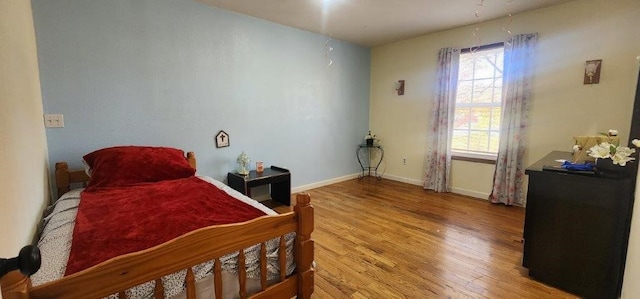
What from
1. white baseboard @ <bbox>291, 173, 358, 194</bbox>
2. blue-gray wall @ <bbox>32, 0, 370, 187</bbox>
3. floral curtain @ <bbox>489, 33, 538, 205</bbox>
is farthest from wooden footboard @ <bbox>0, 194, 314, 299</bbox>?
floral curtain @ <bbox>489, 33, 538, 205</bbox>

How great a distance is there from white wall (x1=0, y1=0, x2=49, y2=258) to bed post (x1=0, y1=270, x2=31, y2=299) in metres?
0.28

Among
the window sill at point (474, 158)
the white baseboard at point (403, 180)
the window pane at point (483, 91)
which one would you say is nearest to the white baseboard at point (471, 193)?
the window sill at point (474, 158)

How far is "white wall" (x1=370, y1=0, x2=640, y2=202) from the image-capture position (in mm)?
2754

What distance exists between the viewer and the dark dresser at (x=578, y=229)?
167cm

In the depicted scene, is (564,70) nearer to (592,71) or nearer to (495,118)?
(592,71)

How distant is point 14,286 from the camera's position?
2.38ft

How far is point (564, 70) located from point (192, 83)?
13.1ft

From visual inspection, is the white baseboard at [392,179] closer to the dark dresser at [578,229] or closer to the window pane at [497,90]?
the window pane at [497,90]

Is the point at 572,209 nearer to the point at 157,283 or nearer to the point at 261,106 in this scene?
the point at 157,283

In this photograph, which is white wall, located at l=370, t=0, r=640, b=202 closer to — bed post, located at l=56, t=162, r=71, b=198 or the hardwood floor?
the hardwood floor

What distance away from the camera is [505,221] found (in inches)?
119

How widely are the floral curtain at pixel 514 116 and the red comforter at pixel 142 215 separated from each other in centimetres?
322

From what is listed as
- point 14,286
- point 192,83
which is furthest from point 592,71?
point 14,286

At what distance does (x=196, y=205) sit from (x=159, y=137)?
4.76 ft
